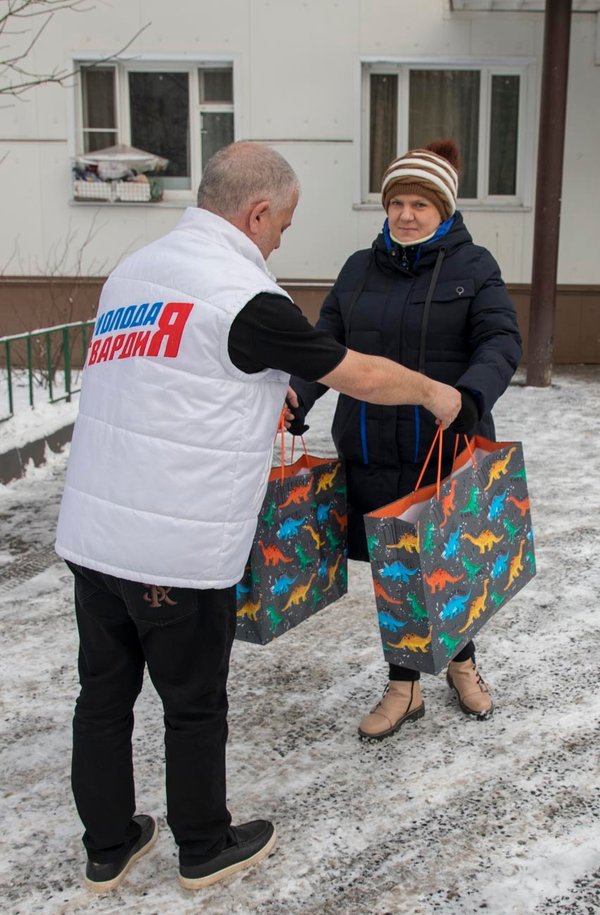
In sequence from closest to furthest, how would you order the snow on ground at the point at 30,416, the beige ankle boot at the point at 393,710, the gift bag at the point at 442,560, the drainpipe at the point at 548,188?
the gift bag at the point at 442,560, the beige ankle boot at the point at 393,710, the snow on ground at the point at 30,416, the drainpipe at the point at 548,188

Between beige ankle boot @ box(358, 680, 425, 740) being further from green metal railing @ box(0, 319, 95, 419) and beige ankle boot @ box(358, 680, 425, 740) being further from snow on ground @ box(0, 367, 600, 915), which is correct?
green metal railing @ box(0, 319, 95, 419)

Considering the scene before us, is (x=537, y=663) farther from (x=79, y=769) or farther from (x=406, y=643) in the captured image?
(x=79, y=769)

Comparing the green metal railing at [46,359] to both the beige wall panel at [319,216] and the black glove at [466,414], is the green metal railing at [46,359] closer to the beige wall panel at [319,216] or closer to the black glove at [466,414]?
the beige wall panel at [319,216]

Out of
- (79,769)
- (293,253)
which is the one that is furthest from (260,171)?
(293,253)

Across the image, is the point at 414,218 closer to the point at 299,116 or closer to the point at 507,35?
the point at 299,116

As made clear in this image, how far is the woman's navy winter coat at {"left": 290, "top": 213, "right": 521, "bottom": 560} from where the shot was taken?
284 centimetres

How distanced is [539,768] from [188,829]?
116cm

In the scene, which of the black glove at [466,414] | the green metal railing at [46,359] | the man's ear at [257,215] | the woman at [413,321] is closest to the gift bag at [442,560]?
the black glove at [466,414]

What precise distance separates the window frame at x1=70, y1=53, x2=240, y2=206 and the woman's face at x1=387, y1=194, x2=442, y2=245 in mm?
8136

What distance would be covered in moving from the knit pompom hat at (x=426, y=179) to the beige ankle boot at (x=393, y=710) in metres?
1.54

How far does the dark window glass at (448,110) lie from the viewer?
10523 millimetres

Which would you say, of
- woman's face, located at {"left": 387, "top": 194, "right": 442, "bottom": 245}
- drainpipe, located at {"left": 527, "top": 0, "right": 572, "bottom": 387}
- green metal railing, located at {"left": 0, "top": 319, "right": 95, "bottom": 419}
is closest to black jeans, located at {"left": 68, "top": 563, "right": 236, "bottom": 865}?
woman's face, located at {"left": 387, "top": 194, "right": 442, "bottom": 245}

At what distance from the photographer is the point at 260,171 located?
86.0 inches

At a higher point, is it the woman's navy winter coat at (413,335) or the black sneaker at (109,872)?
the woman's navy winter coat at (413,335)
